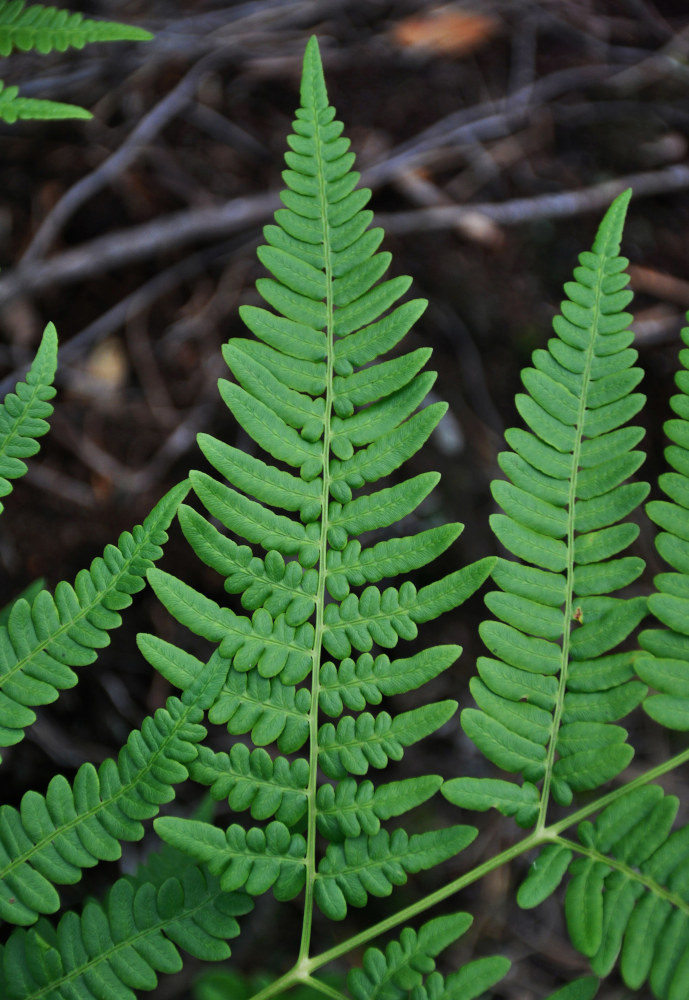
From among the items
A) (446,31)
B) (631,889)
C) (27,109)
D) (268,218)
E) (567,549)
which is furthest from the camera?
(446,31)

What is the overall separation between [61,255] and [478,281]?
1.63 meters

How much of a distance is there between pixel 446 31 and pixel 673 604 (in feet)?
9.93

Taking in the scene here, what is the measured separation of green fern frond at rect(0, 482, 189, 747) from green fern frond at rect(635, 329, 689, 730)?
84cm

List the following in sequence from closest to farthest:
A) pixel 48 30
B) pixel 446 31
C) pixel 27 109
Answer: pixel 27 109, pixel 48 30, pixel 446 31

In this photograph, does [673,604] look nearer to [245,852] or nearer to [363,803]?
[363,803]

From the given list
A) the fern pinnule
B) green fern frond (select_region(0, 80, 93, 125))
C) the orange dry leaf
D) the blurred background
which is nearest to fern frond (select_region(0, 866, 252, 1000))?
the blurred background

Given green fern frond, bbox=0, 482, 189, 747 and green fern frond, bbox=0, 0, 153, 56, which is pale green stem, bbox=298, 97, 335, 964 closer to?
green fern frond, bbox=0, 482, 189, 747

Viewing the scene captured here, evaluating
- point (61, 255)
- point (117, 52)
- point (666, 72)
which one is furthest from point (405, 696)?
point (666, 72)

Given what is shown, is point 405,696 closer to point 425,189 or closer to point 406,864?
point 406,864

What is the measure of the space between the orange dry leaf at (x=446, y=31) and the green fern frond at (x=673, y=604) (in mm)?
2606

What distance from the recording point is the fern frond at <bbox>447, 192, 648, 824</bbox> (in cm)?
128

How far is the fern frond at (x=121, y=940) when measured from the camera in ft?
3.91

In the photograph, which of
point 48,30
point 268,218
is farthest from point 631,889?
point 268,218

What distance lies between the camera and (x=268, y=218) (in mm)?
2852
